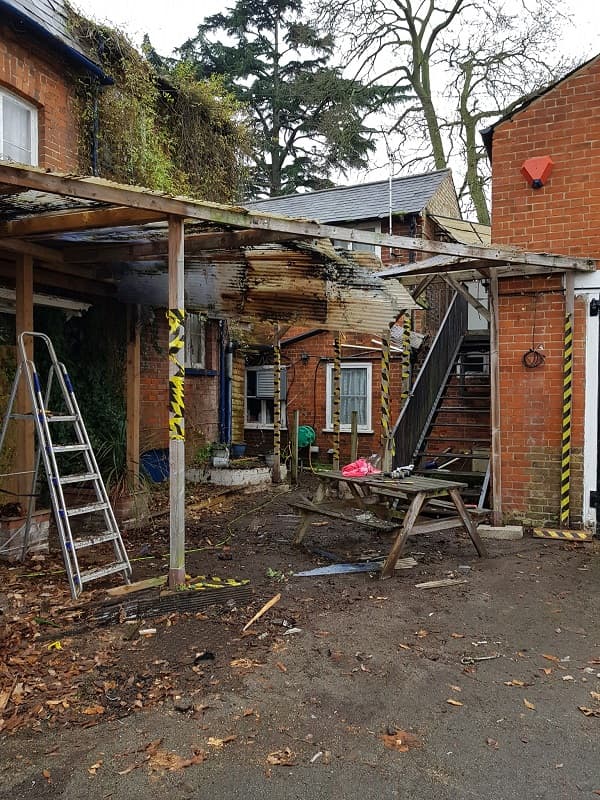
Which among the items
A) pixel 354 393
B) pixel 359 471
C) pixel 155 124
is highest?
pixel 155 124

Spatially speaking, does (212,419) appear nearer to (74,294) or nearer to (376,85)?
(74,294)

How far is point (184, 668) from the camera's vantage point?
382 centimetres

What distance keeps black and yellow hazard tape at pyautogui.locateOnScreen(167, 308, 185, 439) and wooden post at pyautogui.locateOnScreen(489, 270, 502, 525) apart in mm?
4467

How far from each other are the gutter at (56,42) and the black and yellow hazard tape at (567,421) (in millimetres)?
7168

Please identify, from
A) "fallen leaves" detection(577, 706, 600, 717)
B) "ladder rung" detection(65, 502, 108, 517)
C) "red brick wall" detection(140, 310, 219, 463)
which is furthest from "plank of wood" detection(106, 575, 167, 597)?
"red brick wall" detection(140, 310, 219, 463)

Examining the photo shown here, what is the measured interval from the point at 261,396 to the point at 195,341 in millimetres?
3766

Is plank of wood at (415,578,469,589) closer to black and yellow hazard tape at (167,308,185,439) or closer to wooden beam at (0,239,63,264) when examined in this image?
black and yellow hazard tape at (167,308,185,439)

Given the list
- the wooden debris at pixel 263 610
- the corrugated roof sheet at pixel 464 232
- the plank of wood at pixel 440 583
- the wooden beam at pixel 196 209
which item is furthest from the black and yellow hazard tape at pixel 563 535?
the corrugated roof sheet at pixel 464 232

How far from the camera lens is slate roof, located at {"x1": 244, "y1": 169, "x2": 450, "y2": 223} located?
14.1 m

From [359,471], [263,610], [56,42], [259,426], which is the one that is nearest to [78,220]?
[263,610]

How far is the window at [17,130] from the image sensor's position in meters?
7.43

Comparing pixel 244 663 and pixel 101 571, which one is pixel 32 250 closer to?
pixel 101 571

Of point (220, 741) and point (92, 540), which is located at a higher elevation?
point (92, 540)

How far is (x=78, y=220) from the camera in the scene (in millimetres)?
5027
